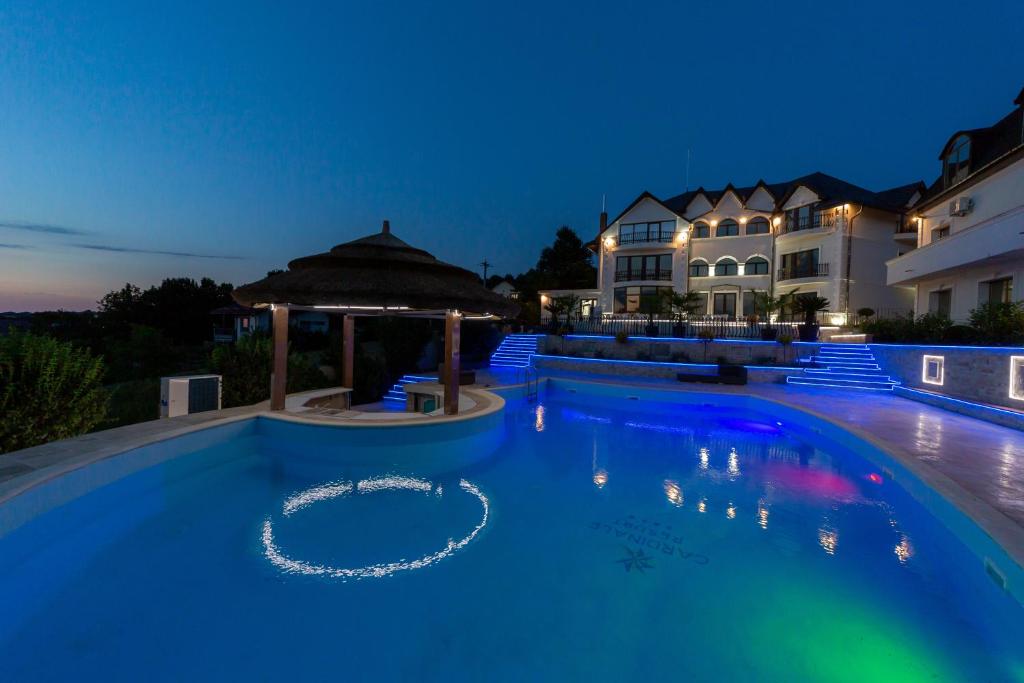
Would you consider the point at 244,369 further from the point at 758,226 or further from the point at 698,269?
the point at 758,226

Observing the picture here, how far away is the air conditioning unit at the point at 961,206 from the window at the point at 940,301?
2959 mm

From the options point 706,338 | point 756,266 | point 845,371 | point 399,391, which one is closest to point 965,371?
point 845,371

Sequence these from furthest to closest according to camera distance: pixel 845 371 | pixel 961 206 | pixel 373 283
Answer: pixel 961 206 < pixel 845 371 < pixel 373 283

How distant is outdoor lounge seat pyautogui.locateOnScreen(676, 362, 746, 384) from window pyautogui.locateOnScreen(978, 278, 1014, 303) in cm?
740

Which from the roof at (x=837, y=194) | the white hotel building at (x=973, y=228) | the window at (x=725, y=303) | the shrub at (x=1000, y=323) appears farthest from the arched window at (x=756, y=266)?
the shrub at (x=1000, y=323)

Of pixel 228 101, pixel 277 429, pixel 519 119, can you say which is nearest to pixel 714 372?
pixel 277 429

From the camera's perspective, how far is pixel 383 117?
24.9 meters

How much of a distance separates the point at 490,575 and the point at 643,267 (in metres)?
29.1

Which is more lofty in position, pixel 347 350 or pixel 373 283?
pixel 373 283

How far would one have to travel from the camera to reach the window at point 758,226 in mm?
28391

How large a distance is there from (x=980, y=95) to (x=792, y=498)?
331 ft

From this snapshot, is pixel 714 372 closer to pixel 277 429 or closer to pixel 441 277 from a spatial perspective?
pixel 441 277

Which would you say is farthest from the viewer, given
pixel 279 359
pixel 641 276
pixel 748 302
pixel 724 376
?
pixel 641 276

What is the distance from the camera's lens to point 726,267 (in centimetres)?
2908
